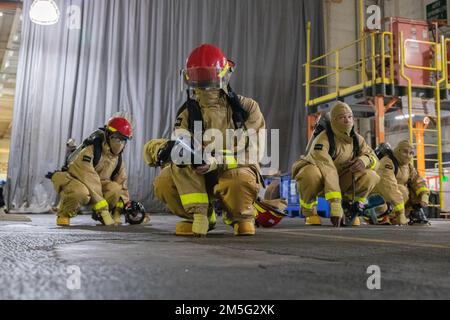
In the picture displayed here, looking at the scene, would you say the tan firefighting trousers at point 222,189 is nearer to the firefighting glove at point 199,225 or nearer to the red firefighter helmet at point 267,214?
the firefighting glove at point 199,225

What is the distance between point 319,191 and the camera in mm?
4617

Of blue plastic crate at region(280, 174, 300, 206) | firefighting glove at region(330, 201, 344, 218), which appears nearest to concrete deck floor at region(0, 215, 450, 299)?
firefighting glove at region(330, 201, 344, 218)

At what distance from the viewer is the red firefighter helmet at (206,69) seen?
2955 mm

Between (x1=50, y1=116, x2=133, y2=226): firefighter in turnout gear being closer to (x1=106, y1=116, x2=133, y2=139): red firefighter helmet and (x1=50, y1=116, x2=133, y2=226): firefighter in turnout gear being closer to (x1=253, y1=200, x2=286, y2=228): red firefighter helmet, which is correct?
(x1=106, y1=116, x2=133, y2=139): red firefighter helmet

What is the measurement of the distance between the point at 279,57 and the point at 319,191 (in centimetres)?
726

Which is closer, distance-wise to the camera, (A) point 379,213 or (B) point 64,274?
(B) point 64,274

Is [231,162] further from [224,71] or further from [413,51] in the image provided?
[413,51]

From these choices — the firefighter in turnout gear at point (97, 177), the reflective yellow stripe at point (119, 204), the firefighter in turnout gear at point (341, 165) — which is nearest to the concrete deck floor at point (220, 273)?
the firefighter in turnout gear at point (97, 177)

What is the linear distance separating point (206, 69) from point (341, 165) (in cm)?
213

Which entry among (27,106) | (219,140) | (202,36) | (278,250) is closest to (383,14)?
(202,36)

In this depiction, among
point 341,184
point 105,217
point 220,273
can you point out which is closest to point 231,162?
point 220,273

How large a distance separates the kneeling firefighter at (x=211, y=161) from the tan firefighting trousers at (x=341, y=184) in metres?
1.54

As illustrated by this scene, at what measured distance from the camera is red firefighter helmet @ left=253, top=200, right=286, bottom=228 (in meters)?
3.93
